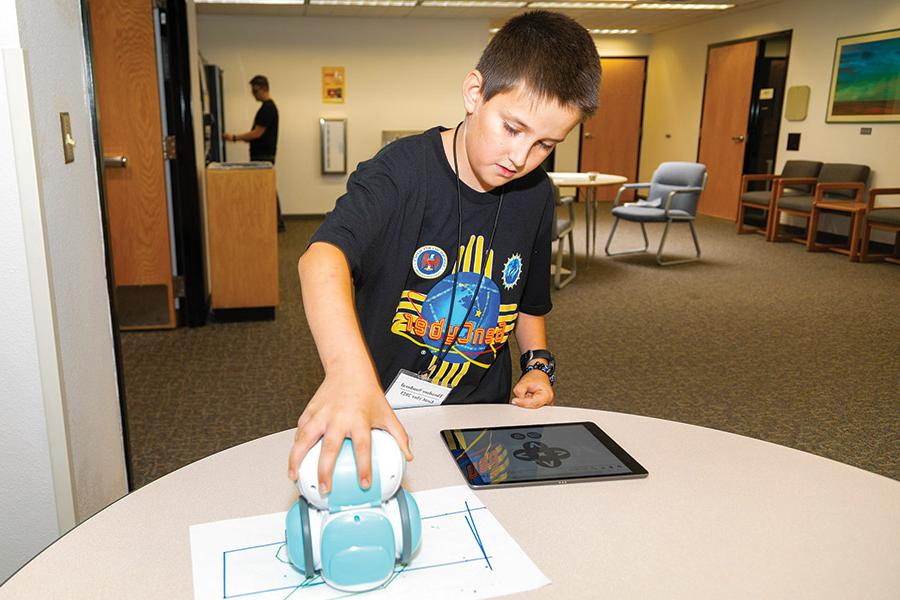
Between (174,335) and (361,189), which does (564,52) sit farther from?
(174,335)

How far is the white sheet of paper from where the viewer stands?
68 centimetres

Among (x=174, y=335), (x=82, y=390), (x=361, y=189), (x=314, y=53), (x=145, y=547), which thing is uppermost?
(x=314, y=53)

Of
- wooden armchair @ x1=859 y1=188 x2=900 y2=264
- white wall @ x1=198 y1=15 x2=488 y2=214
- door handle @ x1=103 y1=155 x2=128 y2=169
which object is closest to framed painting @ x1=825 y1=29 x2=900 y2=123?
wooden armchair @ x1=859 y1=188 x2=900 y2=264

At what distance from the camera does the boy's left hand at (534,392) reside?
117cm

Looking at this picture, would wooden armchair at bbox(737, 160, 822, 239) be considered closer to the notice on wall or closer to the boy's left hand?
the notice on wall

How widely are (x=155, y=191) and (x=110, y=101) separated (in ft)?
1.58

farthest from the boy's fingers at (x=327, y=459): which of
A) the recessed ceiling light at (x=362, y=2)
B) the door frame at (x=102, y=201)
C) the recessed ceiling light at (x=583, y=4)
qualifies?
the recessed ceiling light at (x=583, y=4)

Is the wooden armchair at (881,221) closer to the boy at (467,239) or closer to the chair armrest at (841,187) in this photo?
the chair armrest at (841,187)

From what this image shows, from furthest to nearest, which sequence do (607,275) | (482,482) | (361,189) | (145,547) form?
(607,275) → (361,189) → (482,482) → (145,547)

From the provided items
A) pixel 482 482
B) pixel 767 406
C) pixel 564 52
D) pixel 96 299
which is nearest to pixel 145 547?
pixel 482 482

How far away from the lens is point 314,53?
8.23 meters

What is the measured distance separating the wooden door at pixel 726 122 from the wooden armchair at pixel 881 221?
2.63m

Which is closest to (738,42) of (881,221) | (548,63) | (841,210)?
(841,210)

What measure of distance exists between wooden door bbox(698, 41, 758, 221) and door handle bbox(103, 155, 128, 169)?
23.4 feet
